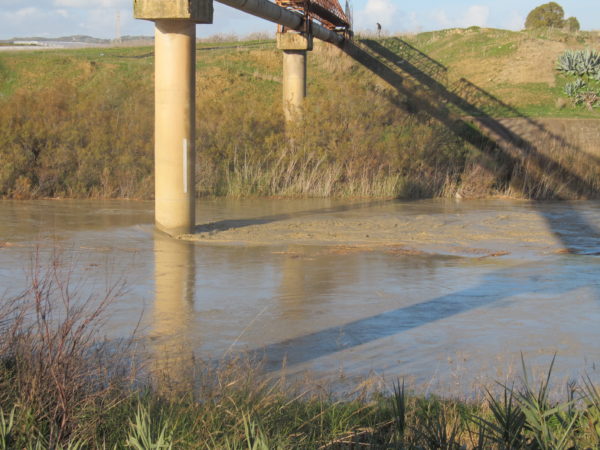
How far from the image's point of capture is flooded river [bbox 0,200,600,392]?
7648mm

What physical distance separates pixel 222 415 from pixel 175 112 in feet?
34.9

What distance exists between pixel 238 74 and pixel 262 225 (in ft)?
103

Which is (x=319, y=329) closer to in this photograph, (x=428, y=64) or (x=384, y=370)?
(x=384, y=370)

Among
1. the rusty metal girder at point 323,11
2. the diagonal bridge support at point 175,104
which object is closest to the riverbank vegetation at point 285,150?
the rusty metal girder at point 323,11

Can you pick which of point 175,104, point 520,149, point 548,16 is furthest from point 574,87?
point 548,16

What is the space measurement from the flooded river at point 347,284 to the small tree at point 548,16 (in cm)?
5827

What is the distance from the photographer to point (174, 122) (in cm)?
1520

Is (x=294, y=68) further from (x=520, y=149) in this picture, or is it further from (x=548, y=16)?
(x=548, y=16)

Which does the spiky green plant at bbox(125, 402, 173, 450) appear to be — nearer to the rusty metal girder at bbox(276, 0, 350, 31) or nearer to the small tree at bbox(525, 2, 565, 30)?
the rusty metal girder at bbox(276, 0, 350, 31)

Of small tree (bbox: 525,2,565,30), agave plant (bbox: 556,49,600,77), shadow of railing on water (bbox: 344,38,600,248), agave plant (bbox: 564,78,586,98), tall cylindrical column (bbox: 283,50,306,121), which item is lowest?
shadow of railing on water (bbox: 344,38,600,248)

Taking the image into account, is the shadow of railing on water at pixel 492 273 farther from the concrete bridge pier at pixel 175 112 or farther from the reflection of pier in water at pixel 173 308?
the concrete bridge pier at pixel 175 112

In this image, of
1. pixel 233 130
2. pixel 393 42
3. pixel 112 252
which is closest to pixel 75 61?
pixel 393 42

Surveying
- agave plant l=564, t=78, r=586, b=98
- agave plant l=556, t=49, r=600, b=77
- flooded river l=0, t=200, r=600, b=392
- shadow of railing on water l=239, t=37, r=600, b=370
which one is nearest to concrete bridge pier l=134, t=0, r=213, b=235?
flooded river l=0, t=200, r=600, b=392

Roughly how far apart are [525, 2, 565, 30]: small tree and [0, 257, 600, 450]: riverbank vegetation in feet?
240
